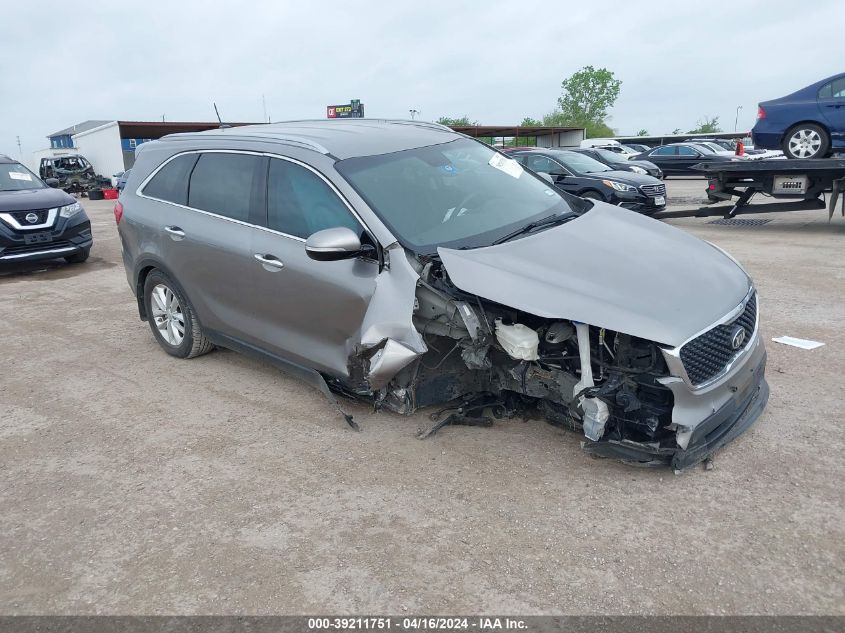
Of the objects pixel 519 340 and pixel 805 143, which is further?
pixel 805 143

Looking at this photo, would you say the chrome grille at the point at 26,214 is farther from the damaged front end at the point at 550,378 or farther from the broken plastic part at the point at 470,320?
the broken plastic part at the point at 470,320

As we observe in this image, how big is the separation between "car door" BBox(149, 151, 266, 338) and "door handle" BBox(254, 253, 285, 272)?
10 centimetres

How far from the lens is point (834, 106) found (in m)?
10.7

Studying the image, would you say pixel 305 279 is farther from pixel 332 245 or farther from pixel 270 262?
pixel 332 245

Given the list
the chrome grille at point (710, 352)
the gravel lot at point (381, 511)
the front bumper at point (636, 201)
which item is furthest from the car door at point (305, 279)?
the front bumper at point (636, 201)

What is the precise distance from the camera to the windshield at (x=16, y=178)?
10.3 m

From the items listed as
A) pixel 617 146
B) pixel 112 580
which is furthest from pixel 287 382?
pixel 617 146

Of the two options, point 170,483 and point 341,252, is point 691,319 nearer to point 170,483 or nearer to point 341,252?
point 341,252

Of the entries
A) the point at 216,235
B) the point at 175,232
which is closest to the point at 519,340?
the point at 216,235

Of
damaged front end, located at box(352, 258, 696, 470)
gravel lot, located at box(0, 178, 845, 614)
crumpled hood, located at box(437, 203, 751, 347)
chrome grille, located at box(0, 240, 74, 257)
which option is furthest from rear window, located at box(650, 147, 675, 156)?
damaged front end, located at box(352, 258, 696, 470)

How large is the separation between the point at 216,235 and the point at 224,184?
40cm

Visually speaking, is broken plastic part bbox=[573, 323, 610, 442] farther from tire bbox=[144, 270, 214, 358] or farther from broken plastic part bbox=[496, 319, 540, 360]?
tire bbox=[144, 270, 214, 358]

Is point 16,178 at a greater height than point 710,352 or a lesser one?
greater

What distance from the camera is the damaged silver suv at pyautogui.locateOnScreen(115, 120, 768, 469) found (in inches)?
128
